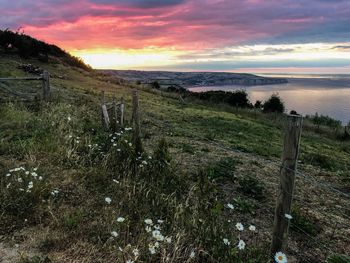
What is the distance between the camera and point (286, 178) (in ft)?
12.5

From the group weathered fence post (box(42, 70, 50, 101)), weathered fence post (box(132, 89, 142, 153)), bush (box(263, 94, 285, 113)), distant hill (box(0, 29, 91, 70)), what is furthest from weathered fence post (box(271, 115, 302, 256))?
bush (box(263, 94, 285, 113))

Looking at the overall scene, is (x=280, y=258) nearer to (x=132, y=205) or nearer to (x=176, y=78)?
(x=132, y=205)

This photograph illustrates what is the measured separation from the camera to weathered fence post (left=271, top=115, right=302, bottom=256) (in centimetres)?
362

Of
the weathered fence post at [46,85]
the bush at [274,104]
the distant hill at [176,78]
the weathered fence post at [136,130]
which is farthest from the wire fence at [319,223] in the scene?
the bush at [274,104]

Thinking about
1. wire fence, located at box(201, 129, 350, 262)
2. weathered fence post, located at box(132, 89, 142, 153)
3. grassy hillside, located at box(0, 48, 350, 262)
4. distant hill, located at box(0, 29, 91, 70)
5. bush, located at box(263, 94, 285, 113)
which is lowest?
bush, located at box(263, 94, 285, 113)

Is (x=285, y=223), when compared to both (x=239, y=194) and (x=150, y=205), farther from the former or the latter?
(x=239, y=194)

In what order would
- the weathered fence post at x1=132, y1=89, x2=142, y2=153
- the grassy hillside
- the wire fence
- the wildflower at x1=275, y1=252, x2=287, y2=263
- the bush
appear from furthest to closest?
the bush, the weathered fence post at x1=132, y1=89, x2=142, y2=153, the wire fence, the grassy hillside, the wildflower at x1=275, y1=252, x2=287, y2=263

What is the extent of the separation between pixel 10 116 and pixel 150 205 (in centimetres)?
649

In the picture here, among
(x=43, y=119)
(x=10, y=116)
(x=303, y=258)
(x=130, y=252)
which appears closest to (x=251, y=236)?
(x=303, y=258)

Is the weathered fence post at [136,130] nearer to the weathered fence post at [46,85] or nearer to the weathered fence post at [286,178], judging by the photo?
the weathered fence post at [286,178]

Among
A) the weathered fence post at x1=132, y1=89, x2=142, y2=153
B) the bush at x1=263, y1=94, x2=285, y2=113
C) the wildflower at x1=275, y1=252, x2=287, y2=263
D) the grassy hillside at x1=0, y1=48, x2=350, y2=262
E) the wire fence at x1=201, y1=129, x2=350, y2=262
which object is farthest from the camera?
the bush at x1=263, y1=94, x2=285, y2=113

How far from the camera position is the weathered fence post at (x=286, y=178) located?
3623 mm

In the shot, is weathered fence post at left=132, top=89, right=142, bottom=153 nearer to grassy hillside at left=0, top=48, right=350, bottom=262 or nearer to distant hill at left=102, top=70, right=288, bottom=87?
grassy hillside at left=0, top=48, right=350, bottom=262

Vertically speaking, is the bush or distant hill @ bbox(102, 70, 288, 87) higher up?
distant hill @ bbox(102, 70, 288, 87)
